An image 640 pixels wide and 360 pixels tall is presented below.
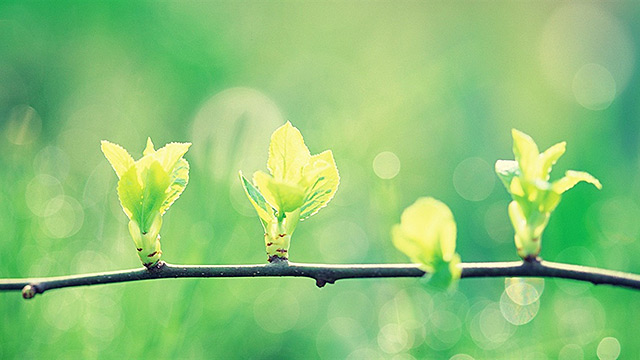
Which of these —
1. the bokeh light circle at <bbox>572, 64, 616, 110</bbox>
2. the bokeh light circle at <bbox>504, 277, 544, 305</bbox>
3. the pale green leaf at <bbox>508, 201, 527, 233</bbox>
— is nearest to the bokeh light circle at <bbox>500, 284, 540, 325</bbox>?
the bokeh light circle at <bbox>504, 277, 544, 305</bbox>

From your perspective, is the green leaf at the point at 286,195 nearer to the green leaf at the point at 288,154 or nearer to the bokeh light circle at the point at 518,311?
the green leaf at the point at 288,154

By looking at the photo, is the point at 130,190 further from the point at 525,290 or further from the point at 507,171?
the point at 525,290

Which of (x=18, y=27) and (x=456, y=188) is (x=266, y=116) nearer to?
(x=456, y=188)

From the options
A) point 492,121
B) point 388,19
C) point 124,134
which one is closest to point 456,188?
point 492,121

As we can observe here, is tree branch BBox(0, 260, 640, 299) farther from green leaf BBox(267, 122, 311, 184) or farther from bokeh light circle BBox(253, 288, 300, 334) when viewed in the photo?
bokeh light circle BBox(253, 288, 300, 334)

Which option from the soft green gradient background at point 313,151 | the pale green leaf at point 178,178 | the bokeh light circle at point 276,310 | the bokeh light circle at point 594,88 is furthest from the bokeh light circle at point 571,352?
the bokeh light circle at point 594,88
